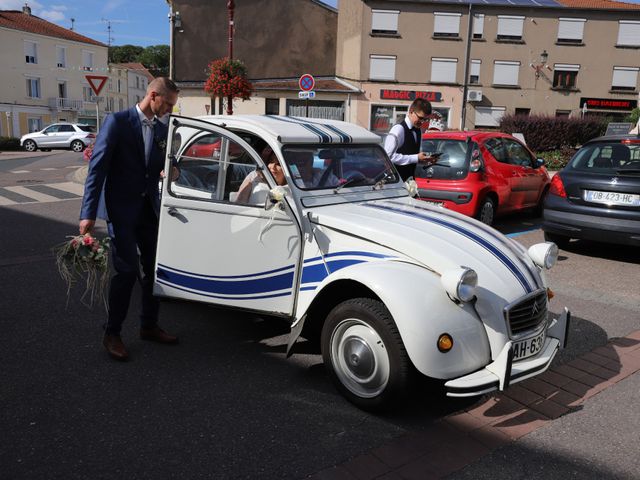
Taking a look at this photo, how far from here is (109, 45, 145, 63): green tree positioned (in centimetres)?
10188

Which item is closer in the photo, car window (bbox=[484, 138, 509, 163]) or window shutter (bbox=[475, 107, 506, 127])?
car window (bbox=[484, 138, 509, 163])

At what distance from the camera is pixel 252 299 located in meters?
4.19

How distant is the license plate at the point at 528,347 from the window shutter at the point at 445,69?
3708cm

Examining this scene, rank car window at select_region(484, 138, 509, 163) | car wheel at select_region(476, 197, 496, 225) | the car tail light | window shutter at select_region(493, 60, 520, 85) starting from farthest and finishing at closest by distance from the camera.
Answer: window shutter at select_region(493, 60, 520, 85), car window at select_region(484, 138, 509, 163), car wheel at select_region(476, 197, 496, 225), the car tail light

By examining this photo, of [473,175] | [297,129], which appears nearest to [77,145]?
[473,175]

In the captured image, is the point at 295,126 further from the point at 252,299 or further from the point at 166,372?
the point at 166,372

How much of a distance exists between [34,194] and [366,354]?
37.4 ft

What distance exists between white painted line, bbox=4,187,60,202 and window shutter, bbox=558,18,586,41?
117ft

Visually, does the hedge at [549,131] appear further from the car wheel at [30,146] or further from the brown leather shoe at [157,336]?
the car wheel at [30,146]

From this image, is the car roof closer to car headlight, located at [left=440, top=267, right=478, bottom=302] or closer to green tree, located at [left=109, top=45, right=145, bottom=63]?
car headlight, located at [left=440, top=267, right=478, bottom=302]

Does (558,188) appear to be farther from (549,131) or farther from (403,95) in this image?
(403,95)

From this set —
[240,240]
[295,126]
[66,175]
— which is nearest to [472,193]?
[295,126]

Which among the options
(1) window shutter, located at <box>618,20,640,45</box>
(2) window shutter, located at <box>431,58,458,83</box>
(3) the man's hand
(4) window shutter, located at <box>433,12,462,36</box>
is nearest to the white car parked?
(3) the man's hand

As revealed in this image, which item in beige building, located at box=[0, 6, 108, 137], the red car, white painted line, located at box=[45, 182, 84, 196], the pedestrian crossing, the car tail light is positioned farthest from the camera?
beige building, located at box=[0, 6, 108, 137]
